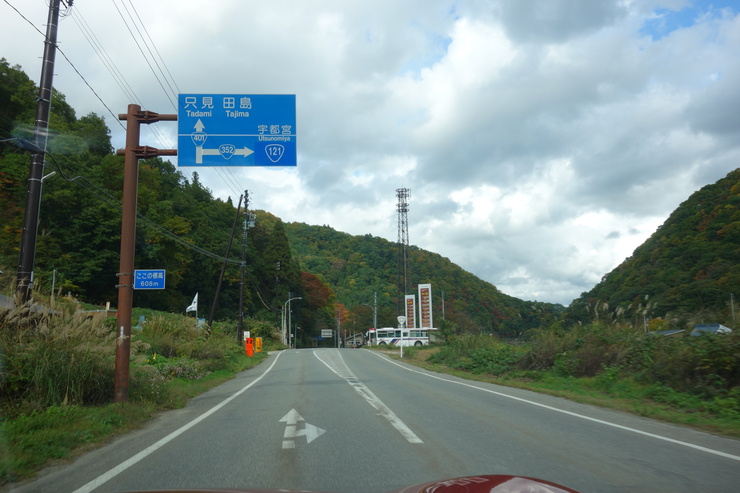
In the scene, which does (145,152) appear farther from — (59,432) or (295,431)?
(295,431)

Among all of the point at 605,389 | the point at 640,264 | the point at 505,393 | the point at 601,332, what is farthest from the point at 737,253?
the point at 505,393

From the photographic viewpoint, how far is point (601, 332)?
17.9m

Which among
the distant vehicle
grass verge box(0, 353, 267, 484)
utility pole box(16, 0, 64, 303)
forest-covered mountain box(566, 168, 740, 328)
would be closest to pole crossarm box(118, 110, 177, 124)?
utility pole box(16, 0, 64, 303)

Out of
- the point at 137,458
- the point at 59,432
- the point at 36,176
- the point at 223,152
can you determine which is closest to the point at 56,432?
the point at 59,432

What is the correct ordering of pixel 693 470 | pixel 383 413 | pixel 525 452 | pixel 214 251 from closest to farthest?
pixel 693 470, pixel 525 452, pixel 383 413, pixel 214 251

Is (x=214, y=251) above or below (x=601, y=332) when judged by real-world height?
above

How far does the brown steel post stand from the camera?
33.1 ft

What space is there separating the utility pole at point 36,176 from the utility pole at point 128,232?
88.2 inches

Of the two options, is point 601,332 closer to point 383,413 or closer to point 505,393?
point 505,393

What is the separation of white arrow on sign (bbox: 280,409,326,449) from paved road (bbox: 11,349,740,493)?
0.02m

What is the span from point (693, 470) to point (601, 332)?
43.2 feet

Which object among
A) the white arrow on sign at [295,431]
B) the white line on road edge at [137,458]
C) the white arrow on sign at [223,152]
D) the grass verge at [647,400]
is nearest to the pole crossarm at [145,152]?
the white arrow on sign at [223,152]

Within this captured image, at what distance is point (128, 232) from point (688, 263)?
1320 inches

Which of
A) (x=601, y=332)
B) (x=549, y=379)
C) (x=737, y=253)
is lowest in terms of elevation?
(x=549, y=379)
